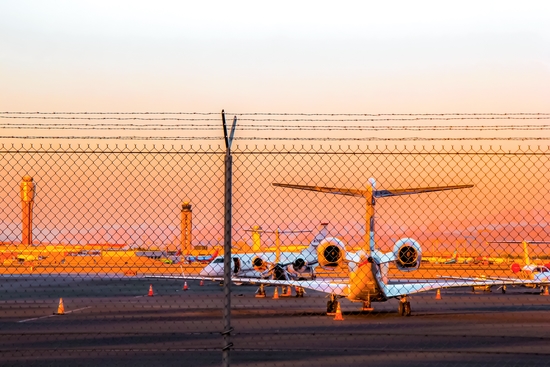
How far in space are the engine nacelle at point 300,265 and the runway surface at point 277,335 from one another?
8918 millimetres

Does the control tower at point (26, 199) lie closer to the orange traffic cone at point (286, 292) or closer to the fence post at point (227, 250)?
the fence post at point (227, 250)

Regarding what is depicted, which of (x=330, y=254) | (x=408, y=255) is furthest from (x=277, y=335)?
(x=408, y=255)

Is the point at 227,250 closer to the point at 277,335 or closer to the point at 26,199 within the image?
the point at 26,199

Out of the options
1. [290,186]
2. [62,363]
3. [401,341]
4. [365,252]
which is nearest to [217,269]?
[365,252]

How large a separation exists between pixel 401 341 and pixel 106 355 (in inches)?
251

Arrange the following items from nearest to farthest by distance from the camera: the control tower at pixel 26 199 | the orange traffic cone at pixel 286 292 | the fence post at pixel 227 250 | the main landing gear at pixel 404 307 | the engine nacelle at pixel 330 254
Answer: the fence post at pixel 227 250, the control tower at pixel 26 199, the engine nacelle at pixel 330 254, the main landing gear at pixel 404 307, the orange traffic cone at pixel 286 292

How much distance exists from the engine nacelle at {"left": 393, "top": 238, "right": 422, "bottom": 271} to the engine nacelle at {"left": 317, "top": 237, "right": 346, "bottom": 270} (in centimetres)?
178

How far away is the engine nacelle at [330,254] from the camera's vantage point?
87.5 feet

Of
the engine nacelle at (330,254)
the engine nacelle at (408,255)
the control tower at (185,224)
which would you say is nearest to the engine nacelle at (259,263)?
the engine nacelle at (330,254)

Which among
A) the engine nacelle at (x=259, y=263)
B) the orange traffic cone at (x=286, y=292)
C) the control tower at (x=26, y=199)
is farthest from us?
the engine nacelle at (x=259, y=263)

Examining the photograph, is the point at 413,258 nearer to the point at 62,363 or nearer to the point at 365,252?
the point at 365,252

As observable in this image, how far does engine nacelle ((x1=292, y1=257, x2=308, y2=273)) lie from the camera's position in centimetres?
4412

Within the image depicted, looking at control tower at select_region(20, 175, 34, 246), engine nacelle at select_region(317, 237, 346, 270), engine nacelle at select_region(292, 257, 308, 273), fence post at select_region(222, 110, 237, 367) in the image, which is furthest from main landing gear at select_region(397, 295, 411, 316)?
fence post at select_region(222, 110, 237, 367)

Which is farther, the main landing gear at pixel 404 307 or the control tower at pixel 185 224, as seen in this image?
the main landing gear at pixel 404 307
